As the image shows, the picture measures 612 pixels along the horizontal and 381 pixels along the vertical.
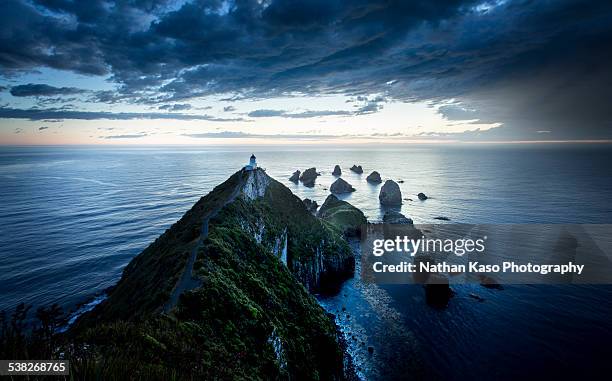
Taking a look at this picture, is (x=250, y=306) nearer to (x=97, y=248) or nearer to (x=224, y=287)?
(x=224, y=287)

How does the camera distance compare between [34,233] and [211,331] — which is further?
[34,233]

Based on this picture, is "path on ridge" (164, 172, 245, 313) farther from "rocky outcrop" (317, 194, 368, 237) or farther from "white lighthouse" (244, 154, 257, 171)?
"rocky outcrop" (317, 194, 368, 237)

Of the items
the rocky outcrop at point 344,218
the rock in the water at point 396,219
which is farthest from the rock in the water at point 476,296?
the rock in the water at point 396,219

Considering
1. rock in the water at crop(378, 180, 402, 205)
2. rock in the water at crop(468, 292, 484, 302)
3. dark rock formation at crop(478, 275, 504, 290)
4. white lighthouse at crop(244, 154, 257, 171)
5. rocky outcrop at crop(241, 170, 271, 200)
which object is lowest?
rock in the water at crop(468, 292, 484, 302)

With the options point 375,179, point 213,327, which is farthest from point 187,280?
point 375,179

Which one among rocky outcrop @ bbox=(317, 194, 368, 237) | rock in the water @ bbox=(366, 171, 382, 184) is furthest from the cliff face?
rock in the water @ bbox=(366, 171, 382, 184)

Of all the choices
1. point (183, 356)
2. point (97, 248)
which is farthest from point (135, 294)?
point (97, 248)

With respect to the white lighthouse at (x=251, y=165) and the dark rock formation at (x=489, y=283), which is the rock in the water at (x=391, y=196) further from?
the white lighthouse at (x=251, y=165)
